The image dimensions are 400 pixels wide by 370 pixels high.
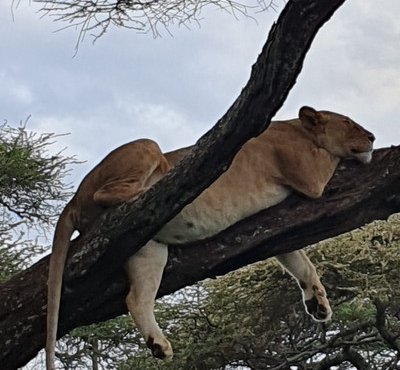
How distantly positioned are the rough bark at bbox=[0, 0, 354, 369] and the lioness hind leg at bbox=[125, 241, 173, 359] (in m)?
0.06

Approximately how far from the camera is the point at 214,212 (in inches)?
140

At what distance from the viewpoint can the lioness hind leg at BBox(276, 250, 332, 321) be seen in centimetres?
392

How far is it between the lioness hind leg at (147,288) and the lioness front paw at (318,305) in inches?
26.2

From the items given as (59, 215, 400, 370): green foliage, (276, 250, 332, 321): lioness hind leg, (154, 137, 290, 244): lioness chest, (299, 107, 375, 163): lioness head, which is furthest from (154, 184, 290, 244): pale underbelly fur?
(59, 215, 400, 370): green foliage

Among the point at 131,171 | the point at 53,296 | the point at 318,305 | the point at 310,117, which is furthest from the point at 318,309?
the point at 53,296

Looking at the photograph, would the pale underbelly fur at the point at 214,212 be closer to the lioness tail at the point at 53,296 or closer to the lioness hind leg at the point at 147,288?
the lioness hind leg at the point at 147,288

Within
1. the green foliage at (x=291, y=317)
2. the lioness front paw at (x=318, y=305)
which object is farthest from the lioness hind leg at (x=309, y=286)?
the green foliage at (x=291, y=317)

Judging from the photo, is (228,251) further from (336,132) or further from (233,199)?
(336,132)

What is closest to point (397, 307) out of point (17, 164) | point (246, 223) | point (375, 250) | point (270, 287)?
point (375, 250)

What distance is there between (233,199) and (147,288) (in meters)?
0.41

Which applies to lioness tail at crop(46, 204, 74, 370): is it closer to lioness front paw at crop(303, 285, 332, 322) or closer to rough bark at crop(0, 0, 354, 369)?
rough bark at crop(0, 0, 354, 369)

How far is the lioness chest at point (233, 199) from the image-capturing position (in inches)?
139

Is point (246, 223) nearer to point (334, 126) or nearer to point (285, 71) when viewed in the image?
point (334, 126)

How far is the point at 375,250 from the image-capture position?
22.2 feet
